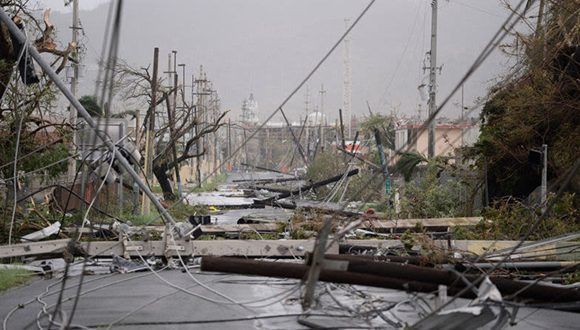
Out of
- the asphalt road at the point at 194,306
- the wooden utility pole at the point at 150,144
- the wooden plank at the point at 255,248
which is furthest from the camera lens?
the wooden utility pole at the point at 150,144

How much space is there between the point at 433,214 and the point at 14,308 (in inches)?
659

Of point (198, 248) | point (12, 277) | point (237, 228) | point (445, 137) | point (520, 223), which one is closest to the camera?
point (12, 277)

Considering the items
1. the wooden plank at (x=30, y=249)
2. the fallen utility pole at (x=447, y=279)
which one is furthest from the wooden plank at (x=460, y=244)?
the fallen utility pole at (x=447, y=279)

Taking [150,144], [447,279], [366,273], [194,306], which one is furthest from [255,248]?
[150,144]

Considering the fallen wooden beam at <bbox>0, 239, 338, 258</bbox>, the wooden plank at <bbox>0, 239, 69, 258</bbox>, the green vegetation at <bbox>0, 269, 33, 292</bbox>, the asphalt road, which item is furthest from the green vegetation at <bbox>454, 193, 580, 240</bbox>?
the green vegetation at <bbox>0, 269, 33, 292</bbox>

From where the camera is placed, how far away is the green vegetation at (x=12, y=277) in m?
11.7

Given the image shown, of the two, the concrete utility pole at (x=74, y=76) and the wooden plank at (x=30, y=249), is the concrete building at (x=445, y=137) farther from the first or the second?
the concrete utility pole at (x=74, y=76)

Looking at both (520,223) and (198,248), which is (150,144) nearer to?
(520,223)

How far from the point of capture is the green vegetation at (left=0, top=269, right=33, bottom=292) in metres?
11.7

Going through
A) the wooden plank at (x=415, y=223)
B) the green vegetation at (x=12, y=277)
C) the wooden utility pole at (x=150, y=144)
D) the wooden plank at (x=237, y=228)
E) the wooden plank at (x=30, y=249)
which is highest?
the wooden utility pole at (x=150, y=144)

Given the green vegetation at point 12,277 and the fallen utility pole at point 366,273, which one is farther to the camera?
the green vegetation at point 12,277

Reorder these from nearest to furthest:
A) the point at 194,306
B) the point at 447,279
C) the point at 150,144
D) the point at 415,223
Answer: the point at 447,279, the point at 194,306, the point at 415,223, the point at 150,144

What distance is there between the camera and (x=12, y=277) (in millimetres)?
12117

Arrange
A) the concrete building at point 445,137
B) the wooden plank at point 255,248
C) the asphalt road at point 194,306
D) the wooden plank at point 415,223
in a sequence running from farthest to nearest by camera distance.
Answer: the wooden plank at point 415,223 < the wooden plank at point 255,248 < the asphalt road at point 194,306 < the concrete building at point 445,137
